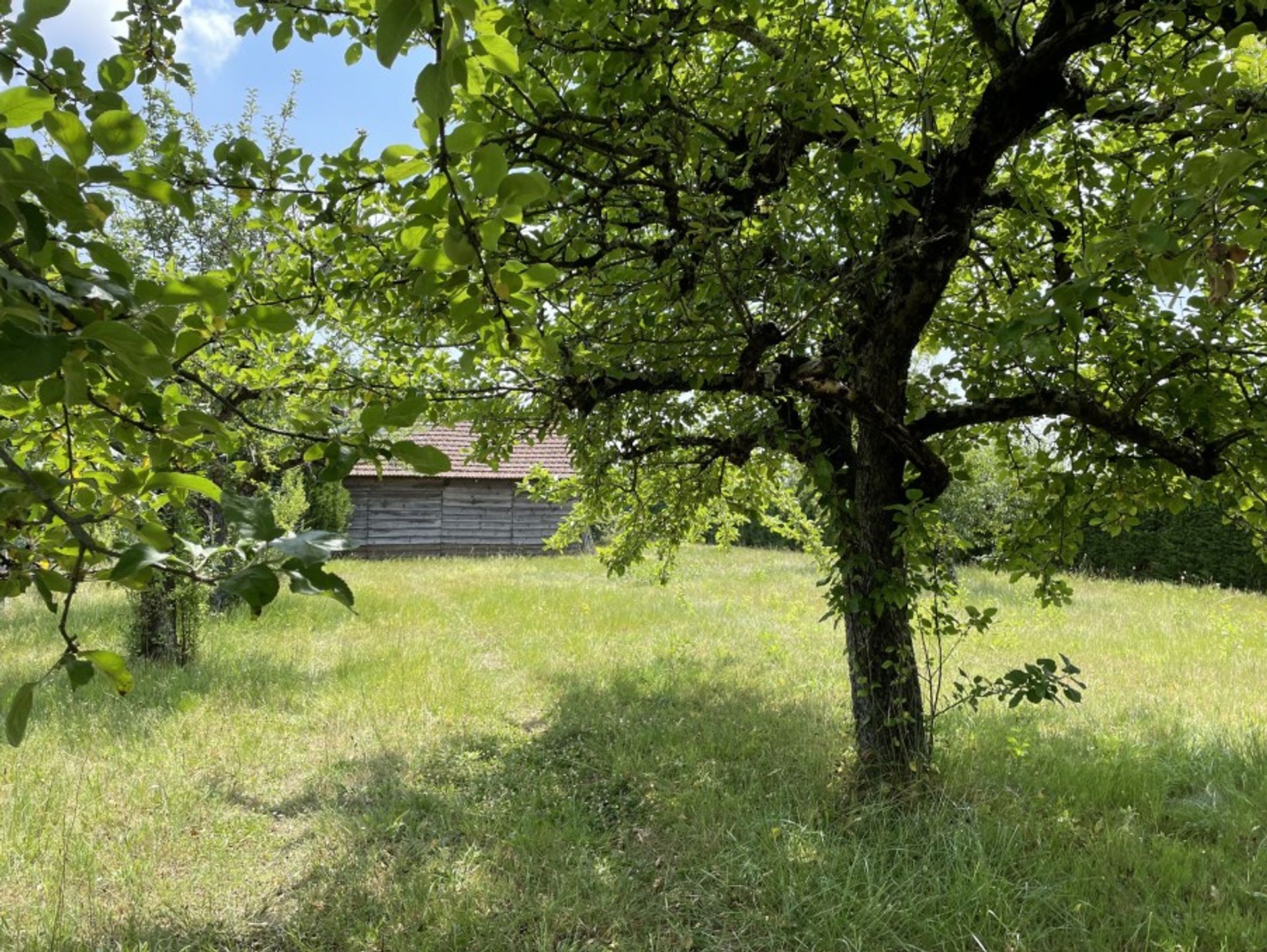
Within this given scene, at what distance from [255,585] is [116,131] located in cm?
52

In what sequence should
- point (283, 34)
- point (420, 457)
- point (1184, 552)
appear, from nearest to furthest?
point (420, 457)
point (283, 34)
point (1184, 552)

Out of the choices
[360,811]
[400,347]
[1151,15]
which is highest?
[1151,15]

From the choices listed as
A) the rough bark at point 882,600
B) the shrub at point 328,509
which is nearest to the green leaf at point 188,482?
the rough bark at point 882,600

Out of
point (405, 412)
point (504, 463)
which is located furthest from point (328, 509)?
point (405, 412)

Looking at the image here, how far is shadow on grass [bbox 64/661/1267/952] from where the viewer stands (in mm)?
2984

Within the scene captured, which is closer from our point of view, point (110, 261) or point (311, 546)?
point (311, 546)

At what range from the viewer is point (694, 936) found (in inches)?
118

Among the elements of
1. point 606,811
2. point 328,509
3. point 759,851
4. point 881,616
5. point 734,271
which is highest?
point 734,271

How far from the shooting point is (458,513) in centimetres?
2083

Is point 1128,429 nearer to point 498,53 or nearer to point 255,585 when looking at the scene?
point 498,53

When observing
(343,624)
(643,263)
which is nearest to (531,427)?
(643,263)

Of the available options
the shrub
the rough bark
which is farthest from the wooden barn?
the rough bark

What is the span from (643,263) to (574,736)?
365 centimetres

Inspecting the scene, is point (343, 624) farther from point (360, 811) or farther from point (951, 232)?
point (951, 232)
